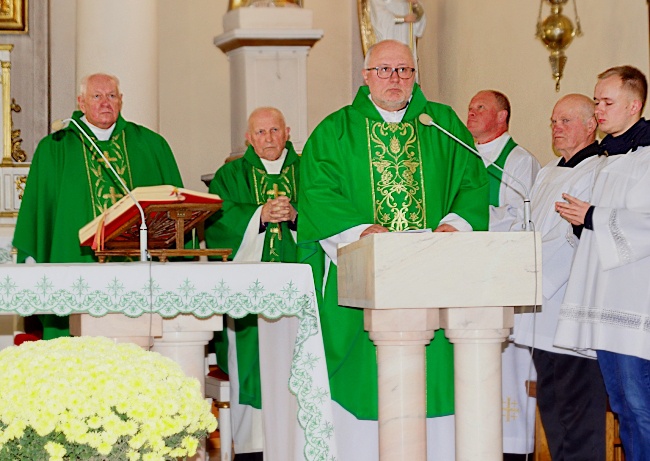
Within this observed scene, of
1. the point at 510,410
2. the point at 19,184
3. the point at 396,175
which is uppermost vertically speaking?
the point at 19,184

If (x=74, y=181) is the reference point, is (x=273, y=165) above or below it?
above

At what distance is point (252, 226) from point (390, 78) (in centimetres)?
127

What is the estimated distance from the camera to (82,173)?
225 inches

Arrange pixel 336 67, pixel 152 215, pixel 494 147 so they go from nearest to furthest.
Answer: pixel 152 215 → pixel 494 147 → pixel 336 67

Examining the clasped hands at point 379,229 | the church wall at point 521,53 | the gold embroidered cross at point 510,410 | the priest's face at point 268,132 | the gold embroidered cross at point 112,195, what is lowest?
the gold embroidered cross at point 510,410

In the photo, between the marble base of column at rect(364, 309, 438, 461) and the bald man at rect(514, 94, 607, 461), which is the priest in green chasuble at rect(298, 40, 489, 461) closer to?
the bald man at rect(514, 94, 607, 461)

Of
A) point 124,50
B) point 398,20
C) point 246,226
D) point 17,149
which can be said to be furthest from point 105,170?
point 398,20

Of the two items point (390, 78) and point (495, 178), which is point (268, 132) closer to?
point (495, 178)

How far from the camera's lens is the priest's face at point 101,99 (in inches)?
216

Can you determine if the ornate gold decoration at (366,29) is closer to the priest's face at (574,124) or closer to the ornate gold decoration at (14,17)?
the ornate gold decoration at (14,17)

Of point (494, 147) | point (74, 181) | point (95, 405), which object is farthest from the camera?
point (494, 147)

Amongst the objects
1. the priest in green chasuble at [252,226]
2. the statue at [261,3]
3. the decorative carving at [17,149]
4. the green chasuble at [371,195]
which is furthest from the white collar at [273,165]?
the statue at [261,3]

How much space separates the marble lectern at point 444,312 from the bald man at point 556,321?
0.96 metres

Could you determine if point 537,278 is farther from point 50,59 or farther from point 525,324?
point 50,59
